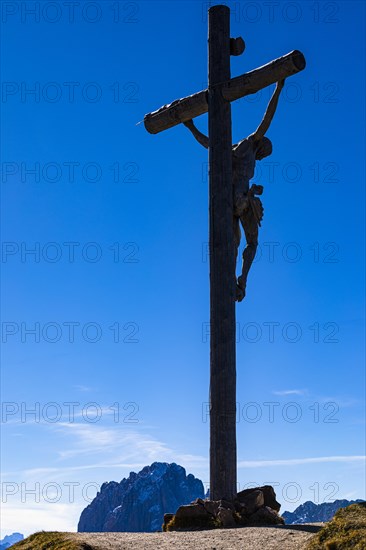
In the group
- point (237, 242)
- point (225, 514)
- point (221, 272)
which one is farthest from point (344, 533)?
point (237, 242)

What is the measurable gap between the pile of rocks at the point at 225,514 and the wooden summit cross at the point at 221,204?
0.54 meters

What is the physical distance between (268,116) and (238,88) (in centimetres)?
99

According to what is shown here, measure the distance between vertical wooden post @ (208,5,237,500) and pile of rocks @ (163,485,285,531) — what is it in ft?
1.76

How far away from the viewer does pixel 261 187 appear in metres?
17.5

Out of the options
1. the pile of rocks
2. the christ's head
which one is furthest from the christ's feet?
the pile of rocks

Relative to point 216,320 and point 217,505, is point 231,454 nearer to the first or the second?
point 217,505

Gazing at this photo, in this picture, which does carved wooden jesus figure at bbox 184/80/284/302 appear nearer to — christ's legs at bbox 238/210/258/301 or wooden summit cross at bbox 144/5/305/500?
christ's legs at bbox 238/210/258/301

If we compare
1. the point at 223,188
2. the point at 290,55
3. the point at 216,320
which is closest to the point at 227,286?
the point at 216,320

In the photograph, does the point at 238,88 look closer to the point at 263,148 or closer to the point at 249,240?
the point at 263,148

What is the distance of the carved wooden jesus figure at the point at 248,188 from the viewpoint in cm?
1695

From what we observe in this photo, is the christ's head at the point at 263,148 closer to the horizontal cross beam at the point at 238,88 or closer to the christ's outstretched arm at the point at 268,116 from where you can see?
the christ's outstretched arm at the point at 268,116

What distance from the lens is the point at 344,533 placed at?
11617 mm

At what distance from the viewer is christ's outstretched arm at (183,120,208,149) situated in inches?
705

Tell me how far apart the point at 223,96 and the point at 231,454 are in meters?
7.13
